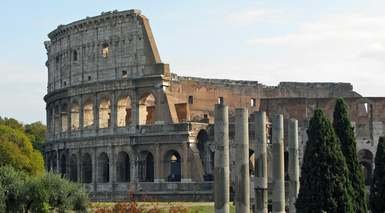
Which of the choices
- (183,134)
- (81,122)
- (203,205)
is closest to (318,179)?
(203,205)

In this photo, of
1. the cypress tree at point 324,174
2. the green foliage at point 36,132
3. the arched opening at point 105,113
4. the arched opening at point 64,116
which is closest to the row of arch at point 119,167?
the arched opening at point 105,113

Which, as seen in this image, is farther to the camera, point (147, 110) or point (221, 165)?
point (147, 110)

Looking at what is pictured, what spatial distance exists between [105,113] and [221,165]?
27.9m

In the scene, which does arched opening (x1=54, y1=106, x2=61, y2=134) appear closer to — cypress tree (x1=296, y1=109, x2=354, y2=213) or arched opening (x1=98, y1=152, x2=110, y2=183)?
arched opening (x1=98, y1=152, x2=110, y2=183)

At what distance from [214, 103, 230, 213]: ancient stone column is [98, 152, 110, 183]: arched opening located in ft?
85.3

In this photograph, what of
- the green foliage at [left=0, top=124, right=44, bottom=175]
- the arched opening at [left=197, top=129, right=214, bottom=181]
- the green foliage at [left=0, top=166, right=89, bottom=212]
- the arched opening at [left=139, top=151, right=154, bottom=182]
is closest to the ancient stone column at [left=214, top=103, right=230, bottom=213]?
the green foliage at [left=0, top=166, right=89, bottom=212]

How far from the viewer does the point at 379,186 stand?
81.9 ft

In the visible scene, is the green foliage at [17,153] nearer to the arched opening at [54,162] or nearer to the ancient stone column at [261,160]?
the arched opening at [54,162]

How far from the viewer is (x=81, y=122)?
51.3 metres

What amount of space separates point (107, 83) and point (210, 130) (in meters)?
7.26

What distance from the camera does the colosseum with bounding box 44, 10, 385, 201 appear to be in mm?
46562

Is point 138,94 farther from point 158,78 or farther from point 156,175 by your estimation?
point 156,175

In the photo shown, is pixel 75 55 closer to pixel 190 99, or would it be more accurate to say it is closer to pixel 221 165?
pixel 190 99

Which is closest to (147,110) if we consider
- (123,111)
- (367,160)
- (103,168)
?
(123,111)
